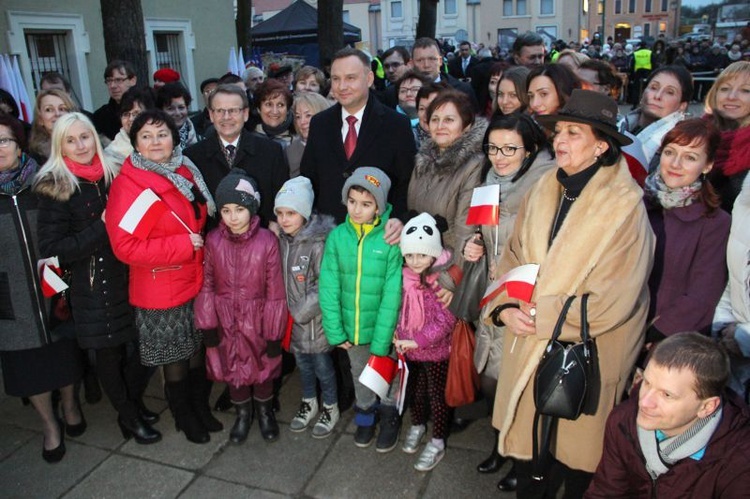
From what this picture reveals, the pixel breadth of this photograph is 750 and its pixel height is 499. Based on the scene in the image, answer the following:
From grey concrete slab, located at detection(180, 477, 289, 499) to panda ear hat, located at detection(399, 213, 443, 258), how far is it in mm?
1583

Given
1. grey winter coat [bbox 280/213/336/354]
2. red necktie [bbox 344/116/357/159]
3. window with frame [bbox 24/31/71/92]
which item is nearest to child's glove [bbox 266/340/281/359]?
grey winter coat [bbox 280/213/336/354]

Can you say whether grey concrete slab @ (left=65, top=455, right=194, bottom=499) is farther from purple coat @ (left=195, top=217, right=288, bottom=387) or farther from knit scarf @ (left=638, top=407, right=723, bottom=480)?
knit scarf @ (left=638, top=407, right=723, bottom=480)

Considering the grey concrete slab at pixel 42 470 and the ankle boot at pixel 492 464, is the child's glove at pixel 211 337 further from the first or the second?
the ankle boot at pixel 492 464

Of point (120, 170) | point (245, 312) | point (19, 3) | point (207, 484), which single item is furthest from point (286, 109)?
point (19, 3)

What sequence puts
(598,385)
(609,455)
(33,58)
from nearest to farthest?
(609,455), (598,385), (33,58)

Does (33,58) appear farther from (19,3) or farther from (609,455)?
(609,455)

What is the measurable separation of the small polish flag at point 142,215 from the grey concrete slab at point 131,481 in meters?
1.43

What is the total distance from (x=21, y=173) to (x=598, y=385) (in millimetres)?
3469

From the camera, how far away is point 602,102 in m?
2.50

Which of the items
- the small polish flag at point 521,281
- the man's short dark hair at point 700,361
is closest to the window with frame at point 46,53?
the small polish flag at point 521,281

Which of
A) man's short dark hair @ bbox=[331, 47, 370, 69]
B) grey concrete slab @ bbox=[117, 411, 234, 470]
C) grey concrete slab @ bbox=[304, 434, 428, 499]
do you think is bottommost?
grey concrete slab @ bbox=[304, 434, 428, 499]

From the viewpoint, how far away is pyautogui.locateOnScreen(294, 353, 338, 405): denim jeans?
3.83 m

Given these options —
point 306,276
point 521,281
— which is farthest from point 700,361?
point 306,276

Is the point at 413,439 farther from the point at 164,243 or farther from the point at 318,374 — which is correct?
the point at 164,243
